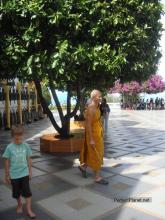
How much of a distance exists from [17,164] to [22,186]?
0.34m

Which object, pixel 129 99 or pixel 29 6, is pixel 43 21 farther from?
pixel 129 99

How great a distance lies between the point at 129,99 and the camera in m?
36.3

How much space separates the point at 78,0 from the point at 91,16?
1.45 ft

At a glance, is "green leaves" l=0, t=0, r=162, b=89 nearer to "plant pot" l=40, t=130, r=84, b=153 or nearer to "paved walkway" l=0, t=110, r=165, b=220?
"paved walkway" l=0, t=110, r=165, b=220

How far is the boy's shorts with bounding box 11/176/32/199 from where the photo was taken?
474 centimetres

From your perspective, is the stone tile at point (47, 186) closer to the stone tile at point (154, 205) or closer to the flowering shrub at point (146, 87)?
the stone tile at point (154, 205)

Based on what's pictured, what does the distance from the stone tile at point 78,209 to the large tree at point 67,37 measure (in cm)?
248

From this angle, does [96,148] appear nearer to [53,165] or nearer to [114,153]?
[53,165]

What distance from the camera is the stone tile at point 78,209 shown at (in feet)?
16.1

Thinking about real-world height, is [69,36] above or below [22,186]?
above

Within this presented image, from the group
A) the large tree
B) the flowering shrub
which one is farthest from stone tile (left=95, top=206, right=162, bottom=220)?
the flowering shrub

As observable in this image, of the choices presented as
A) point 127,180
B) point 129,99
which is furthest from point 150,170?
point 129,99

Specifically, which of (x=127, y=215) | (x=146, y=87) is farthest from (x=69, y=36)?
(x=146, y=87)

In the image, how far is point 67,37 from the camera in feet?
24.6
